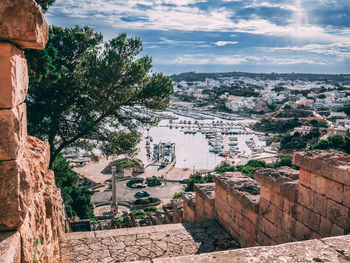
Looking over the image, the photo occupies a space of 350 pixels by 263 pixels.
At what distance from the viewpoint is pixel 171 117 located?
84375 mm

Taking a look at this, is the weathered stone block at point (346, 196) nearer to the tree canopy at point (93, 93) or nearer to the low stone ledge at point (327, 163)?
the low stone ledge at point (327, 163)

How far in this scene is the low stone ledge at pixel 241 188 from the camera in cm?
504

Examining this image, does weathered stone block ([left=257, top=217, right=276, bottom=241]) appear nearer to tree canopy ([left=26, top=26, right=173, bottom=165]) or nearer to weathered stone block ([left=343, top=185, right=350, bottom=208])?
weathered stone block ([left=343, top=185, right=350, bottom=208])

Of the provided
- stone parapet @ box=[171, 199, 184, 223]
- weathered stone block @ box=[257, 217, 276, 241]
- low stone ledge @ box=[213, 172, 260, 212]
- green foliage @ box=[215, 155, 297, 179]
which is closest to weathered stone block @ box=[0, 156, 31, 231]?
weathered stone block @ box=[257, 217, 276, 241]

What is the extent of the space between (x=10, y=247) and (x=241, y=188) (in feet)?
13.6

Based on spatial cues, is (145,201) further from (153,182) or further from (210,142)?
(210,142)

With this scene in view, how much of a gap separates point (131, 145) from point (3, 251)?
9523mm

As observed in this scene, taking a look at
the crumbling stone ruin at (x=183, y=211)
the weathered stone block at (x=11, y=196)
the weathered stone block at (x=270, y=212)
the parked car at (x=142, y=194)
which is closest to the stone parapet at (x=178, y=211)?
the crumbling stone ruin at (x=183, y=211)

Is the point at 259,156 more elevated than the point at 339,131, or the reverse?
the point at 339,131

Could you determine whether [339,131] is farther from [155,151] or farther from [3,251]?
[3,251]

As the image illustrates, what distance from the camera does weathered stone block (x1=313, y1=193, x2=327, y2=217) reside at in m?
3.72

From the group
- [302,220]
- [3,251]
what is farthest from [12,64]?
[302,220]

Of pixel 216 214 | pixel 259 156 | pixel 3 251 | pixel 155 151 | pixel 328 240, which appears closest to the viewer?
pixel 3 251

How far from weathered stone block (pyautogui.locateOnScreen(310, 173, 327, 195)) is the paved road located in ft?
78.1
